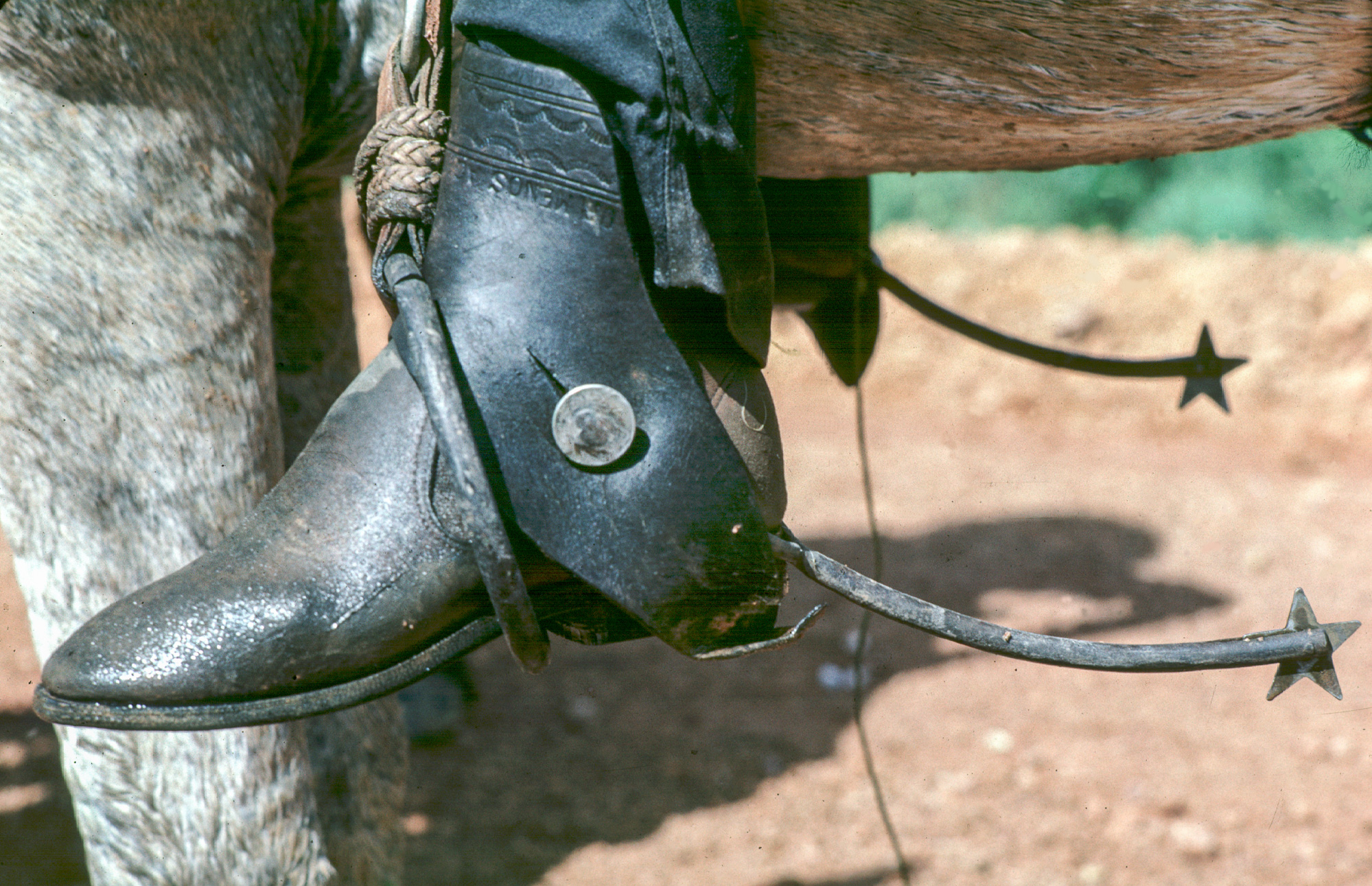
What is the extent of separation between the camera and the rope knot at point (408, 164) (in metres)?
0.60

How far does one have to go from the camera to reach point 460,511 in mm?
584

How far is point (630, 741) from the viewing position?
73.5 inches

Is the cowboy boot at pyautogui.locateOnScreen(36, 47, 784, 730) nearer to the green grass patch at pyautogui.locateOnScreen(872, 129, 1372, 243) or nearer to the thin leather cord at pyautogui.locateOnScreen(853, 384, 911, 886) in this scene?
the thin leather cord at pyautogui.locateOnScreen(853, 384, 911, 886)

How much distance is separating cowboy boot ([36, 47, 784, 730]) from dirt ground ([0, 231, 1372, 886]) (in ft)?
0.76

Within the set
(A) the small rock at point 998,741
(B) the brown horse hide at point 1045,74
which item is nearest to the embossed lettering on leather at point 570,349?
(B) the brown horse hide at point 1045,74

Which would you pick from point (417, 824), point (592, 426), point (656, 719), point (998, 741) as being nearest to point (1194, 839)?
point (998, 741)

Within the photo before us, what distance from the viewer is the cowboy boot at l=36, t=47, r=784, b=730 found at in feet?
1.86

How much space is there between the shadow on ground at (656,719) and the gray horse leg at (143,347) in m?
0.83

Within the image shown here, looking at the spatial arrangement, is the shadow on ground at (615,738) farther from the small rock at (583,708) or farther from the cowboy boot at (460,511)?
the cowboy boot at (460,511)

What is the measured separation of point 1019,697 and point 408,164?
163 cm

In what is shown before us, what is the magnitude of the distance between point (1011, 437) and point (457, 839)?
236 cm

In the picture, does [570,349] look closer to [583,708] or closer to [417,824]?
[417,824]

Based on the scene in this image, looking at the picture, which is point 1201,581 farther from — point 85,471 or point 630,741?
point 85,471

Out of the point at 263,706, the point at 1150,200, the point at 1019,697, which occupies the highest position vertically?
the point at 263,706
